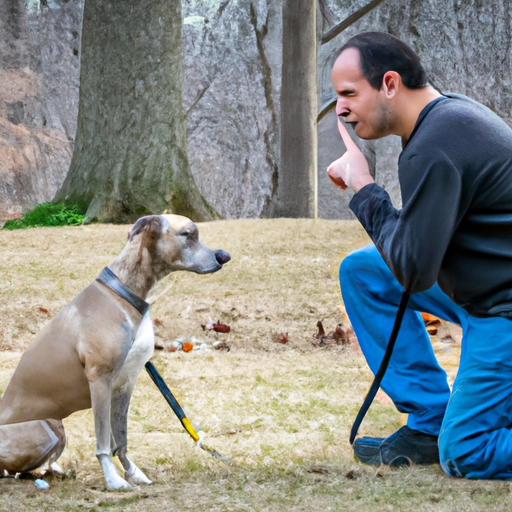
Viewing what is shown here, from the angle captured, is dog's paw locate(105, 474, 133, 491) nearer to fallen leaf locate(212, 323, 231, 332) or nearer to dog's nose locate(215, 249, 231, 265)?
dog's nose locate(215, 249, 231, 265)

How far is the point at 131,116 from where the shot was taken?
26.2ft

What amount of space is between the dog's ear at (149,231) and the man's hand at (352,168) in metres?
0.61

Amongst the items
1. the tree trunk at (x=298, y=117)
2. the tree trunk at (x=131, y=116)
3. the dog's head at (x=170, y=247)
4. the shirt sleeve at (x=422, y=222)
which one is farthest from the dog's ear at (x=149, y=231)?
the tree trunk at (x=298, y=117)

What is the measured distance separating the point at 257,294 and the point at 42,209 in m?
3.34

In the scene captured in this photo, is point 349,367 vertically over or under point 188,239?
under

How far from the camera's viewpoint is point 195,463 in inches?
110

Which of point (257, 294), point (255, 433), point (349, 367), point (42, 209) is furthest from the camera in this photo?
point (42, 209)

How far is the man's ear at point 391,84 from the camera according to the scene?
246 cm

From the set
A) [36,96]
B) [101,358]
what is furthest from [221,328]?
[36,96]

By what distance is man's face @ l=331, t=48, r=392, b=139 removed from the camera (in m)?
2.48

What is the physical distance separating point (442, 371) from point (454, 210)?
0.84 meters

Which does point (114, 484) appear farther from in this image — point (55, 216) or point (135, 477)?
point (55, 216)

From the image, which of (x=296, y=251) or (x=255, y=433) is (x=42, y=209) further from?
(x=255, y=433)

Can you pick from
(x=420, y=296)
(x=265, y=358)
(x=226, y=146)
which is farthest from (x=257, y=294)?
(x=226, y=146)
